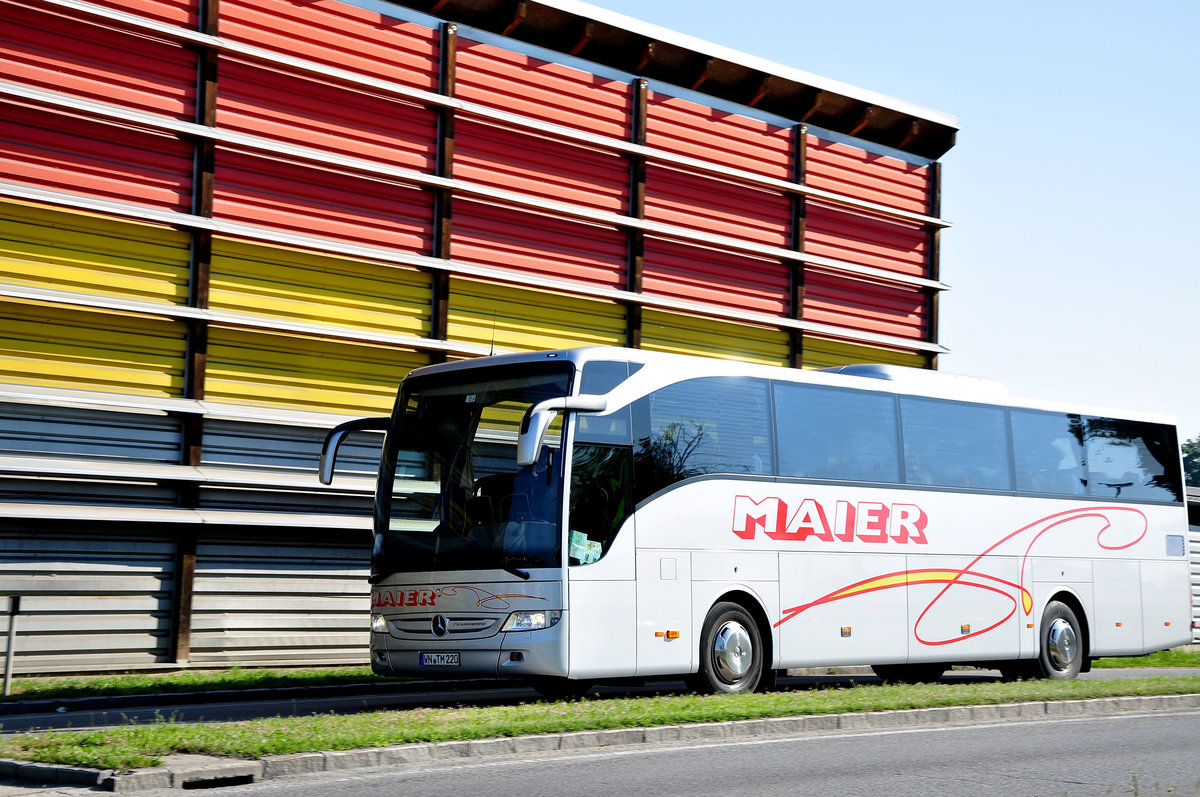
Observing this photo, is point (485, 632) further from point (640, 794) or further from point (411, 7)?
point (411, 7)

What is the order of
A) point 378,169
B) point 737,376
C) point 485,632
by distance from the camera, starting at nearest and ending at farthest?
point 485,632 < point 737,376 < point 378,169

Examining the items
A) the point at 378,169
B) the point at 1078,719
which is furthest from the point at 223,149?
the point at 1078,719

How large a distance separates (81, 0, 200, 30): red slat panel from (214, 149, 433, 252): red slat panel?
5.94 feet

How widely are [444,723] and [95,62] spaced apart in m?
11.4

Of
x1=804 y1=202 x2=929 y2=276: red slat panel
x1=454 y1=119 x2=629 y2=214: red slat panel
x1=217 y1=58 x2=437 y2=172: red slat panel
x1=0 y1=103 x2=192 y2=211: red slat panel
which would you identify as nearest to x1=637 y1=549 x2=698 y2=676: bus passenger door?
x1=0 y1=103 x2=192 y2=211: red slat panel

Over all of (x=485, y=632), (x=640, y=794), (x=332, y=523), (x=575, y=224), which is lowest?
(x=640, y=794)

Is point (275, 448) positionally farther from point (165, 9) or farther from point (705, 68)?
point (705, 68)

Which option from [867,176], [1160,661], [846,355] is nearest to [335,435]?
[846,355]

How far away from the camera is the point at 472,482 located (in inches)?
524

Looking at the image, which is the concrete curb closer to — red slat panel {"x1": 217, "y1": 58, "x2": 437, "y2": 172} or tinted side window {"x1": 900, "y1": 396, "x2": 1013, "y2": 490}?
tinted side window {"x1": 900, "y1": 396, "x2": 1013, "y2": 490}

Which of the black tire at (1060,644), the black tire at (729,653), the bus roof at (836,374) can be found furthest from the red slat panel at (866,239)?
the black tire at (729,653)

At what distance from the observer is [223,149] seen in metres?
19.2

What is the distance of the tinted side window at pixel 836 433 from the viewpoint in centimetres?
1553

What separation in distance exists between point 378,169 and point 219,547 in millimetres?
5873
